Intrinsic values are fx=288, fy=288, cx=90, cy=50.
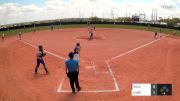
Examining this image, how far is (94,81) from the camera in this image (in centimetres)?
1499

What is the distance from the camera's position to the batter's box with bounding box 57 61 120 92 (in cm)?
1351

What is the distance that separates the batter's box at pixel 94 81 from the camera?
13508 millimetres

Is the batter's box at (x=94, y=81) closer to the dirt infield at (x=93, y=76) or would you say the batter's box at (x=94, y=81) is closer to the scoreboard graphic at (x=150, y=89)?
the dirt infield at (x=93, y=76)

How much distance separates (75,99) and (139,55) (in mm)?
12243

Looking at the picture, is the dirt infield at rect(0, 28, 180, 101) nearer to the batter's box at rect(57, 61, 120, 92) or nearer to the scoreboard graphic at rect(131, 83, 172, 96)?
the batter's box at rect(57, 61, 120, 92)

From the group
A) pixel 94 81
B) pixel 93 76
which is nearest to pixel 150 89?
pixel 94 81

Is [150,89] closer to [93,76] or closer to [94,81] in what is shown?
[94,81]

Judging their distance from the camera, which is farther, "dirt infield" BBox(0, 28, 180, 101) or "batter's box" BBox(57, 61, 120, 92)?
"batter's box" BBox(57, 61, 120, 92)

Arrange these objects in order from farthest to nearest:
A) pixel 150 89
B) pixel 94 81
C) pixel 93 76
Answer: pixel 93 76
pixel 94 81
pixel 150 89

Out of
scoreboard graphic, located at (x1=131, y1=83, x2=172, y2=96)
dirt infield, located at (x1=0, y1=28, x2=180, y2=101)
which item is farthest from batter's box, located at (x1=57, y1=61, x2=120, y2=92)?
scoreboard graphic, located at (x1=131, y1=83, x2=172, y2=96)

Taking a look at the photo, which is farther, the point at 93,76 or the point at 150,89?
the point at 93,76

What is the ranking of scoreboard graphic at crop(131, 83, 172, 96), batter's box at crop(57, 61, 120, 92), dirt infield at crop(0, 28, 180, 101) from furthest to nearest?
batter's box at crop(57, 61, 120, 92) → dirt infield at crop(0, 28, 180, 101) → scoreboard graphic at crop(131, 83, 172, 96)

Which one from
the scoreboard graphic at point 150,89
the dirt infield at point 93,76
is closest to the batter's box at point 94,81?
the dirt infield at point 93,76

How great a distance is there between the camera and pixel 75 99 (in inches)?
476
